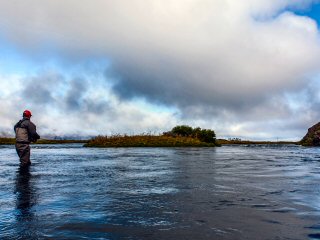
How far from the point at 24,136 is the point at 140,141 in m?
30.2

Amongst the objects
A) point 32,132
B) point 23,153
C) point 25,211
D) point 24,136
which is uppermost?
point 32,132

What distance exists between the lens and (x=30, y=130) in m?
14.8

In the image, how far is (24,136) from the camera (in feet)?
48.4

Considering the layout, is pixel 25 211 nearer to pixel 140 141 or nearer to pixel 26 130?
pixel 26 130

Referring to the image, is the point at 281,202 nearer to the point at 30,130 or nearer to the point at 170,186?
the point at 170,186

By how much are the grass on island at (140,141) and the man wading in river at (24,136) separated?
28.2 m

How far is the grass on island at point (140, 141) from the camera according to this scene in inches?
1716

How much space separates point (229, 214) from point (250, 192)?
2.41 metres

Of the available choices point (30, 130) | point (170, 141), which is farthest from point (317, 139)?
point (30, 130)

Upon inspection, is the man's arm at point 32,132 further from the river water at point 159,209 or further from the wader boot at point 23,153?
the river water at point 159,209

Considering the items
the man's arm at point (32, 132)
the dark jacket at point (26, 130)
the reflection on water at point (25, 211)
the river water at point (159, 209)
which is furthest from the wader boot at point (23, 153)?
the reflection on water at point (25, 211)

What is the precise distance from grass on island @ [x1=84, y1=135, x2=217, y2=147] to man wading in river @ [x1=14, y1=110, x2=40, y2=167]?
1110 inches

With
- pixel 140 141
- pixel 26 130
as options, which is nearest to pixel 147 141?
pixel 140 141

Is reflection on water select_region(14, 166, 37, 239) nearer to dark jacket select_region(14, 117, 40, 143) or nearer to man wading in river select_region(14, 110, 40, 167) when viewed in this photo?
man wading in river select_region(14, 110, 40, 167)
